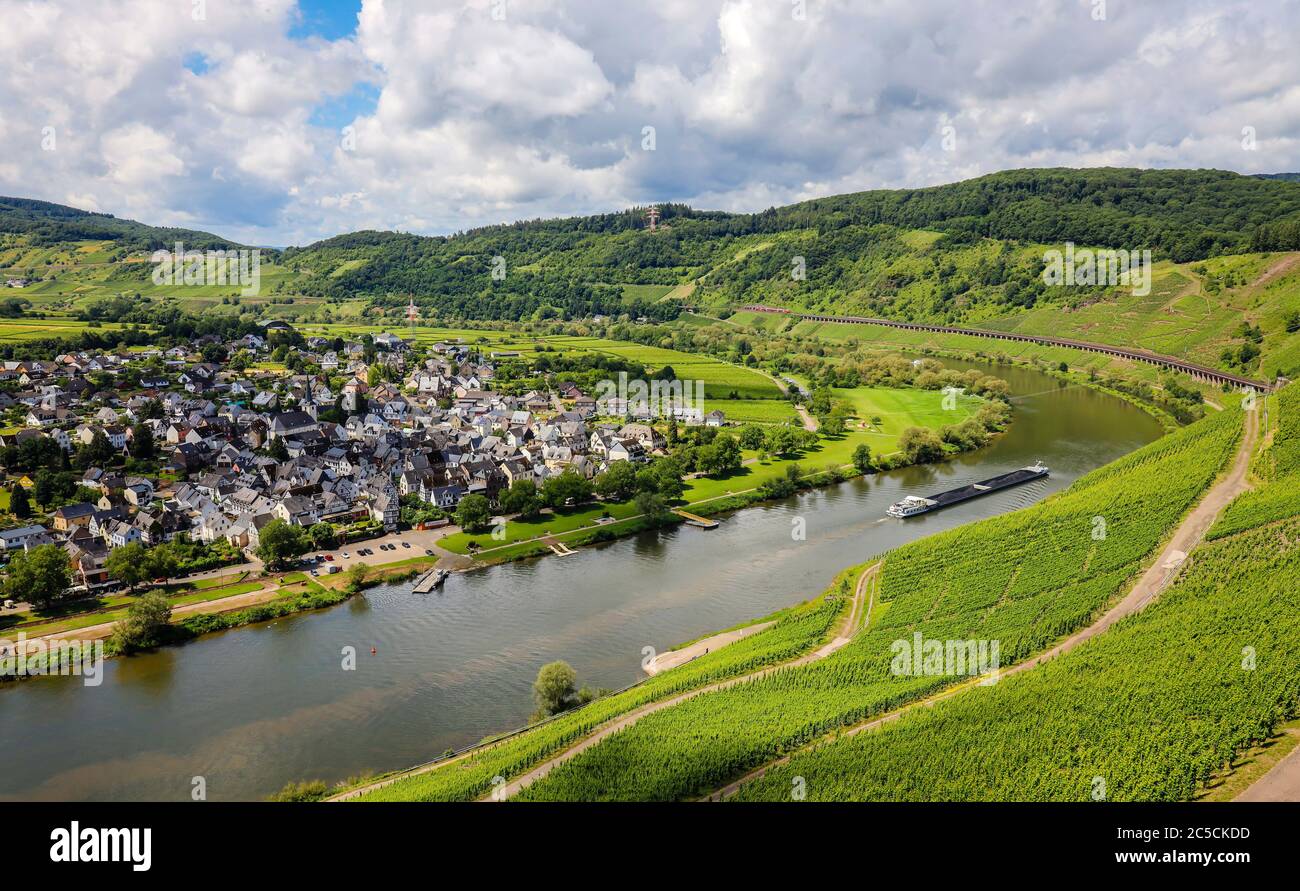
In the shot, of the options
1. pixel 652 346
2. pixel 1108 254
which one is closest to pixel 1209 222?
pixel 1108 254

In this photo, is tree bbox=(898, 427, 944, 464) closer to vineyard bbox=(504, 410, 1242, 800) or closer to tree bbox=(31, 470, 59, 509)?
vineyard bbox=(504, 410, 1242, 800)

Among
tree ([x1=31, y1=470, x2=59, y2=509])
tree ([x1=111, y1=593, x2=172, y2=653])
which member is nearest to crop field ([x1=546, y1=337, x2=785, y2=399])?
tree ([x1=31, y1=470, x2=59, y2=509])

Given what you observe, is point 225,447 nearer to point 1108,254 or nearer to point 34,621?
point 34,621

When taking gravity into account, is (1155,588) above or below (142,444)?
below

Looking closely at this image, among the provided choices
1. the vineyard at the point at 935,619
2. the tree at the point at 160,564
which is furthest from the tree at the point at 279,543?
the vineyard at the point at 935,619

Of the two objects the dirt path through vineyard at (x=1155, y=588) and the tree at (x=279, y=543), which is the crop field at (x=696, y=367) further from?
the tree at (x=279, y=543)

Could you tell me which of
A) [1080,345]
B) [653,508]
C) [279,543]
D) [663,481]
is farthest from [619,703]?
[1080,345]

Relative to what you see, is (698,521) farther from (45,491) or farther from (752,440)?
(45,491)
